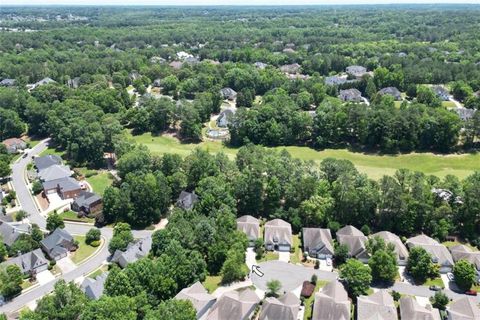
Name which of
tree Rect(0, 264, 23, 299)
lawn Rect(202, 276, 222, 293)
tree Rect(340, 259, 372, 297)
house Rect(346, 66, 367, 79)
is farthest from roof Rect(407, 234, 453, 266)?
house Rect(346, 66, 367, 79)

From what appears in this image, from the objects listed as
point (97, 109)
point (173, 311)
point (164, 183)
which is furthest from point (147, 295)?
point (97, 109)

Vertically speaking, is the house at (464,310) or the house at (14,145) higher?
the house at (464,310)

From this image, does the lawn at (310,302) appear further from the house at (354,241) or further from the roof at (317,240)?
the house at (354,241)

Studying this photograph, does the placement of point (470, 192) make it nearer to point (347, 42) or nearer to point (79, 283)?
point (79, 283)

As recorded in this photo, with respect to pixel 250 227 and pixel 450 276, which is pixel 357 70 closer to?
pixel 250 227

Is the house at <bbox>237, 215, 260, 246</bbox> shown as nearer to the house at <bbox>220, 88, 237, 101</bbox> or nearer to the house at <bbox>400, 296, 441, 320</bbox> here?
the house at <bbox>400, 296, 441, 320</bbox>

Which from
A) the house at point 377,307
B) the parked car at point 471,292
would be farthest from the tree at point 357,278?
the parked car at point 471,292

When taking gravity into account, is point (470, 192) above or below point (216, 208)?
above
